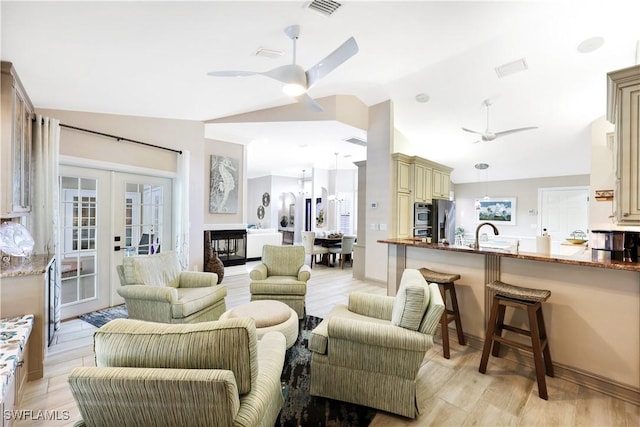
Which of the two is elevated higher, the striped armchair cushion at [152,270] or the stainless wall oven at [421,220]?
→ the stainless wall oven at [421,220]

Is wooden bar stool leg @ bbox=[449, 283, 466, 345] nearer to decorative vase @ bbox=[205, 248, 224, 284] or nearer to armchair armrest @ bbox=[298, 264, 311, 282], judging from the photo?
armchair armrest @ bbox=[298, 264, 311, 282]

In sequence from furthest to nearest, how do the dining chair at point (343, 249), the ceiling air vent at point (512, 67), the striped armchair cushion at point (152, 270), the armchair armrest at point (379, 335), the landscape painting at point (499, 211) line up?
1. the landscape painting at point (499, 211)
2. the dining chair at point (343, 249)
3. the ceiling air vent at point (512, 67)
4. the striped armchair cushion at point (152, 270)
5. the armchair armrest at point (379, 335)

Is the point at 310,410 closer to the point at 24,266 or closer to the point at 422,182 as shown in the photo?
the point at 24,266

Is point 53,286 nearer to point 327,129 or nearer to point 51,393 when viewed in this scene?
point 51,393

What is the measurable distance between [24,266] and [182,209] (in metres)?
2.38

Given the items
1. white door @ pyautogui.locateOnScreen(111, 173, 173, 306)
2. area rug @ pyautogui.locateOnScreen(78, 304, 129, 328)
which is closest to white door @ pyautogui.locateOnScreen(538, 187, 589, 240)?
white door @ pyautogui.locateOnScreen(111, 173, 173, 306)

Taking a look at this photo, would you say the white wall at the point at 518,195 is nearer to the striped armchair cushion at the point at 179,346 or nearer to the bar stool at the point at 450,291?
the bar stool at the point at 450,291

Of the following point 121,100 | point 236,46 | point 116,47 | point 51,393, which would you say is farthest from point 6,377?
point 121,100

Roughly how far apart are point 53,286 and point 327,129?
4.45 m

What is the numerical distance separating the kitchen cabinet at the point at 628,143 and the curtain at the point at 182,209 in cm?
510

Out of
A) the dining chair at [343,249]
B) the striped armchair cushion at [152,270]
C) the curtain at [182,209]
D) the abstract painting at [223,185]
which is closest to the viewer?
the striped armchair cushion at [152,270]

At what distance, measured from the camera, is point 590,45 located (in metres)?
3.57

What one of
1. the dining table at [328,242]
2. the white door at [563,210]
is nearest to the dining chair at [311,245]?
the dining table at [328,242]

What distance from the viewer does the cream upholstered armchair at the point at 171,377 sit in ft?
3.45
